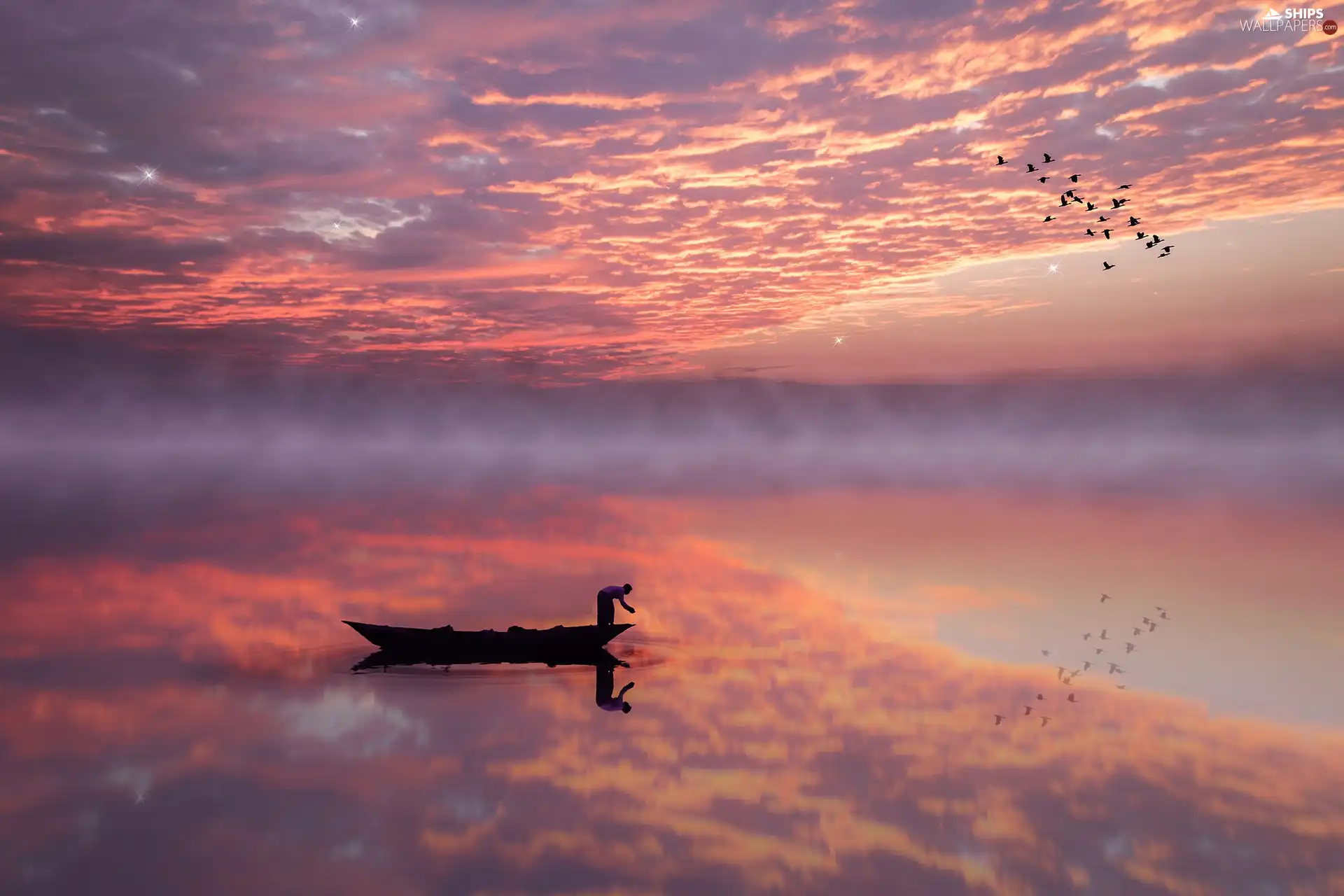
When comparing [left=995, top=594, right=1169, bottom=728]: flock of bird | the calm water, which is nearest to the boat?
the calm water

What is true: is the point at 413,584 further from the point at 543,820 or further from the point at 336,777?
the point at 543,820

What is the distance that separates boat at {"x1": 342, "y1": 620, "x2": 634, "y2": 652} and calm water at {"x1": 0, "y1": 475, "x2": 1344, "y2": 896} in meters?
1.26

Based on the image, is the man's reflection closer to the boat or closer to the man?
the boat

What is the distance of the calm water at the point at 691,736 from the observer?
2138 cm

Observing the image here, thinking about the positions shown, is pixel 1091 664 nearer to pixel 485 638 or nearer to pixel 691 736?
pixel 691 736

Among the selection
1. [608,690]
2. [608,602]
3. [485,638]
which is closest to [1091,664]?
[608,690]

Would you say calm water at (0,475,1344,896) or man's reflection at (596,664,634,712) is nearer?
calm water at (0,475,1344,896)

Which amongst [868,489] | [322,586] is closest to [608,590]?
[322,586]

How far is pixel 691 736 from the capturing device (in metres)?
30.7

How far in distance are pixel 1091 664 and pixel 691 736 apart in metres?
21.9

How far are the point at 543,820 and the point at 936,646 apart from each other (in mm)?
27325

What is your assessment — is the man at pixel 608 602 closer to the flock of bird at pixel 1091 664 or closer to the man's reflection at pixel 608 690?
the man's reflection at pixel 608 690

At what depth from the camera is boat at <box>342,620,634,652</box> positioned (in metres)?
40.2

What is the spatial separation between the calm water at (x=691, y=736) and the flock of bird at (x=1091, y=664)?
33cm
